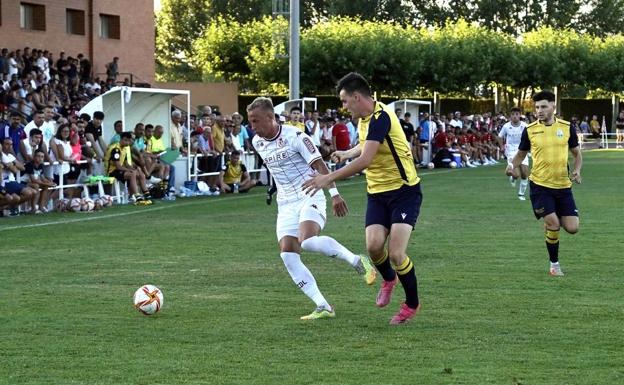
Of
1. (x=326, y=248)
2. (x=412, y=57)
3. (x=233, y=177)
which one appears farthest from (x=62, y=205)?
(x=412, y=57)

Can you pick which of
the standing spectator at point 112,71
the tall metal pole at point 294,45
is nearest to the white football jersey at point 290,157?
the tall metal pole at point 294,45

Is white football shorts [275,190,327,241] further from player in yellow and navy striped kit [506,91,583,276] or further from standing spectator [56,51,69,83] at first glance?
standing spectator [56,51,69,83]

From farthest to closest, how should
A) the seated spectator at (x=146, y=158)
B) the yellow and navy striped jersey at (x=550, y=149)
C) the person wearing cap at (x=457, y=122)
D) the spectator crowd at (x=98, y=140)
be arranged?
the person wearing cap at (x=457, y=122)
the seated spectator at (x=146, y=158)
the spectator crowd at (x=98, y=140)
the yellow and navy striped jersey at (x=550, y=149)

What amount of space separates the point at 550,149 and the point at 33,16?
30281 millimetres

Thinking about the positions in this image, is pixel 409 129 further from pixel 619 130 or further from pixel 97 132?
pixel 619 130

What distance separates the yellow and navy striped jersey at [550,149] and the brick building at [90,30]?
27332 millimetres

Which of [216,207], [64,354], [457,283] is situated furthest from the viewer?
[216,207]

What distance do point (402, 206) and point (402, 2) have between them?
83.0 m

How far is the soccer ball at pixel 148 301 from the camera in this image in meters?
9.98

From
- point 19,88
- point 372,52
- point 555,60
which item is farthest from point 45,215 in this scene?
point 555,60

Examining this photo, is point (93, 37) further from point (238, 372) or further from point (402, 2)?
point (402, 2)

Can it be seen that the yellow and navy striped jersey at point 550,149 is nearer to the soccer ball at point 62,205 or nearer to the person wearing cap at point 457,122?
the soccer ball at point 62,205

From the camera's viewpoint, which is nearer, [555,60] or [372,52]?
[372,52]

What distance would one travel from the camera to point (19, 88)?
29562mm
